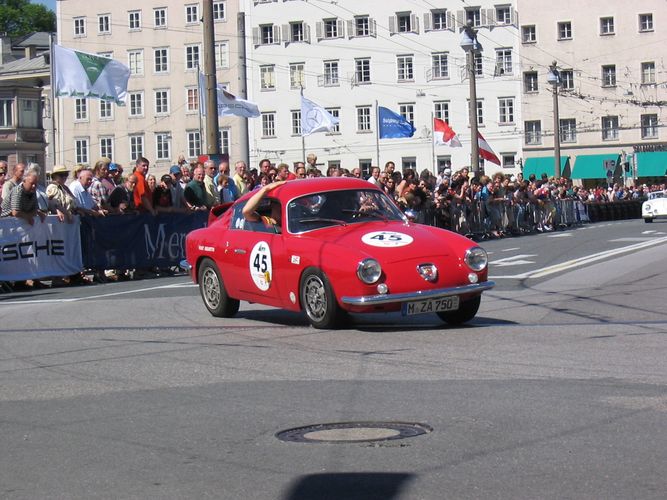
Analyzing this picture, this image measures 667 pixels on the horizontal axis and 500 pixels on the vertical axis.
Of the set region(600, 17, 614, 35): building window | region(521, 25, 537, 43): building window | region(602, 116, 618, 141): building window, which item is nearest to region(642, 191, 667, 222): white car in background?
region(602, 116, 618, 141): building window

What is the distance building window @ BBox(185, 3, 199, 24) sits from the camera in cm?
9431

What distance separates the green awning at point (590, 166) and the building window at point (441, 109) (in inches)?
374

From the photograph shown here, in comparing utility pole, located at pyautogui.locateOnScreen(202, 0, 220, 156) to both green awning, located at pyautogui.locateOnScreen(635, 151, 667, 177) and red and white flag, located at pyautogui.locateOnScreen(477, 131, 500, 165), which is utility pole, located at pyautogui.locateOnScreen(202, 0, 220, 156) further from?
green awning, located at pyautogui.locateOnScreen(635, 151, 667, 177)

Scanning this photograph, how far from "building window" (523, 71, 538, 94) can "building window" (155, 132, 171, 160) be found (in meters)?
26.2

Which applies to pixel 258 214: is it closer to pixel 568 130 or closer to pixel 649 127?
pixel 649 127

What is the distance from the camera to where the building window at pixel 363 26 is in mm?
92188

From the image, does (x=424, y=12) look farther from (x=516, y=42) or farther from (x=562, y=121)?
(x=562, y=121)

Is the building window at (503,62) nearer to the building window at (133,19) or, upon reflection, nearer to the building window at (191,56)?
the building window at (191,56)

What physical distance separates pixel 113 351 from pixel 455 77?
80808 mm

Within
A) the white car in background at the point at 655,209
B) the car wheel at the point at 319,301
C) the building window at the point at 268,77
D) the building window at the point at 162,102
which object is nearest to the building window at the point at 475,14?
the building window at the point at 268,77

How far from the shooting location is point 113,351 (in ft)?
Result: 38.0

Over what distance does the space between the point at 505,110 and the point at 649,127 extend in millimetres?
9857

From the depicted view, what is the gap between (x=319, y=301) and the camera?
12812 millimetres

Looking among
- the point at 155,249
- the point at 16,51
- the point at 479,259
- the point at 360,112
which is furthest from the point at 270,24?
the point at 479,259
